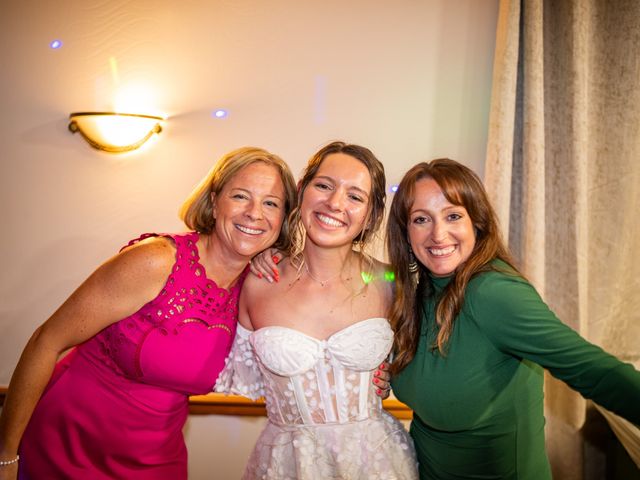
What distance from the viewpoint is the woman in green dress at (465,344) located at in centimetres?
136

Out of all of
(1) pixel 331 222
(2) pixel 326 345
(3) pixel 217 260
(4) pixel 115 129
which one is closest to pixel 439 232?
(1) pixel 331 222

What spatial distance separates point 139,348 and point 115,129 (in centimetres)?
133

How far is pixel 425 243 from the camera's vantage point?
1.51 meters

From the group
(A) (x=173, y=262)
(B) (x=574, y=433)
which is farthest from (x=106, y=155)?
(B) (x=574, y=433)

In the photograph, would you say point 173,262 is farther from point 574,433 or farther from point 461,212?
point 574,433

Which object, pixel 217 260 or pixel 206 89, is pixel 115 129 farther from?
pixel 217 260

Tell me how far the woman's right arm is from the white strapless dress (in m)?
0.41

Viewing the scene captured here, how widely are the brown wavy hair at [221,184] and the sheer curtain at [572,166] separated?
99cm

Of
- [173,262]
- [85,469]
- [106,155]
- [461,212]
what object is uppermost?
[106,155]

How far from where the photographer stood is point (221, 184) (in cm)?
168

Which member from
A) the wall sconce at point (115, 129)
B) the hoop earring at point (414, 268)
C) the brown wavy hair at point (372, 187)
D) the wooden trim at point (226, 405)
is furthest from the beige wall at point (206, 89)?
the wooden trim at point (226, 405)

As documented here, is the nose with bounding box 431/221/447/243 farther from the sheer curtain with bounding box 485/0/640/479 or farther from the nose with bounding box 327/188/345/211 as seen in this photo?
the sheer curtain with bounding box 485/0/640/479

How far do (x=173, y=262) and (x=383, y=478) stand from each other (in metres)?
0.93

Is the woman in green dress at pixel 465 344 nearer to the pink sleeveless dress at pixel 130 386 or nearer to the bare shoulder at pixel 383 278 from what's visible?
the bare shoulder at pixel 383 278
